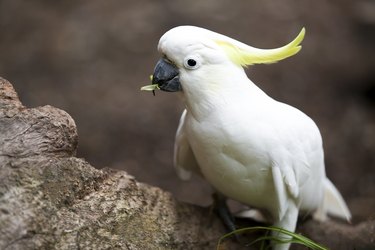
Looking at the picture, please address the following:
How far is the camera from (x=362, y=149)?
4.65 metres

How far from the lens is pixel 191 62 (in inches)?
78.4

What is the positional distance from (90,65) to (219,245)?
9.83ft

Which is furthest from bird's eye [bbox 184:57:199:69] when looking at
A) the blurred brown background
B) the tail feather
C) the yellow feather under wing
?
the blurred brown background

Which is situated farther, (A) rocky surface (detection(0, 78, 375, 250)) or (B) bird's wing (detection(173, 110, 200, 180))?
(B) bird's wing (detection(173, 110, 200, 180))

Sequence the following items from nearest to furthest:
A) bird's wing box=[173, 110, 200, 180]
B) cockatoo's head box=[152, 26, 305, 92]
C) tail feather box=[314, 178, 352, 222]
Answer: cockatoo's head box=[152, 26, 305, 92] → bird's wing box=[173, 110, 200, 180] → tail feather box=[314, 178, 352, 222]

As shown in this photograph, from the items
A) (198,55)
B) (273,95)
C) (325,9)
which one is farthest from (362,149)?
(198,55)

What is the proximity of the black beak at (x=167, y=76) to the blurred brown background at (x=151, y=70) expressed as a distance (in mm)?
2282

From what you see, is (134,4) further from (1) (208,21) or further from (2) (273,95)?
(2) (273,95)

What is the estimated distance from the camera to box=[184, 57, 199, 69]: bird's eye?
1984 mm

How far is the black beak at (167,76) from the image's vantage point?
203cm

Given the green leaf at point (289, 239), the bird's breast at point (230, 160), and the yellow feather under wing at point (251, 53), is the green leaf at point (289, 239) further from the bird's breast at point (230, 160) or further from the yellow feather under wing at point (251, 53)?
the yellow feather under wing at point (251, 53)

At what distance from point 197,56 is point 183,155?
0.58m

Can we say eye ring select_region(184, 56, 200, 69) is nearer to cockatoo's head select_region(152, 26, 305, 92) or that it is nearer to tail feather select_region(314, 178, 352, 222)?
cockatoo's head select_region(152, 26, 305, 92)

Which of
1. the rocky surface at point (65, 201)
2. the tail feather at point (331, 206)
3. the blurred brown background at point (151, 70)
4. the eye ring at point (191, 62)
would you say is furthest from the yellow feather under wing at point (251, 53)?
the blurred brown background at point (151, 70)
